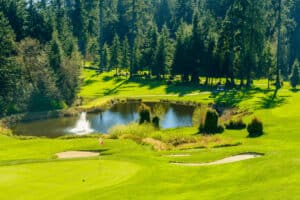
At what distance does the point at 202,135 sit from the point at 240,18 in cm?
5459

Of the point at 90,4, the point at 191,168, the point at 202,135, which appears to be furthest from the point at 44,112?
the point at 90,4

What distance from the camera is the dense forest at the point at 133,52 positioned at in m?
82.6

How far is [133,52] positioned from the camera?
13112 cm

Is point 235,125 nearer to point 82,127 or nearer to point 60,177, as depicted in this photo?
point 82,127

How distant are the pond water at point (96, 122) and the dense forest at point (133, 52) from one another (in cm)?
773

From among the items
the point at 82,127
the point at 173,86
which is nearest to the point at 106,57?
the point at 173,86

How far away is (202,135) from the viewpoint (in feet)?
160

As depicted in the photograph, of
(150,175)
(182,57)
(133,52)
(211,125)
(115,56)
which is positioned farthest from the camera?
(133,52)

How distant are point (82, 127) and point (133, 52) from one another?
63.2m

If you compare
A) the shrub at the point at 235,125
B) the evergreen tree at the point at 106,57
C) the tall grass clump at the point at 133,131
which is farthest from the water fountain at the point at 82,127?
the evergreen tree at the point at 106,57

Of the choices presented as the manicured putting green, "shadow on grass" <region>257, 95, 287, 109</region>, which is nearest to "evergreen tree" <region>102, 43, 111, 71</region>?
"shadow on grass" <region>257, 95, 287, 109</region>

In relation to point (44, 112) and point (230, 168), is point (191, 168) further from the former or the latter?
point (44, 112)

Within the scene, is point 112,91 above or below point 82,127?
above

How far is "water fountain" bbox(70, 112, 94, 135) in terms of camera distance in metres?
65.7
